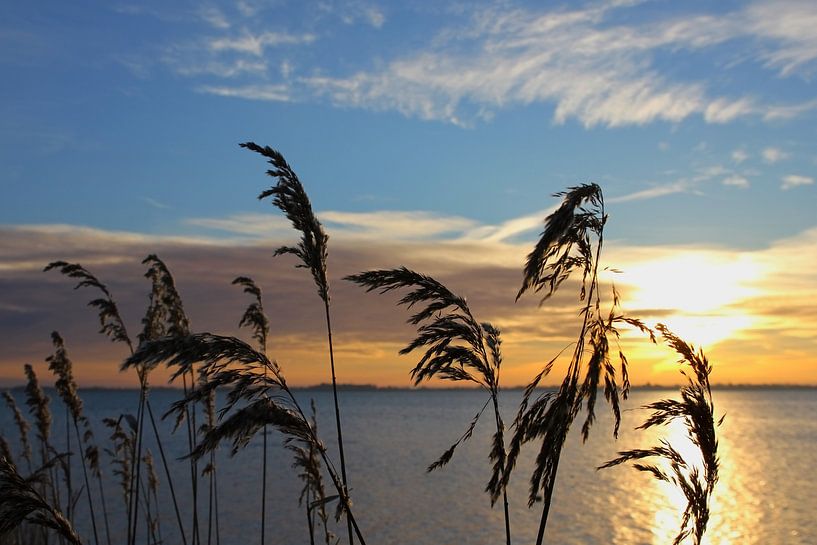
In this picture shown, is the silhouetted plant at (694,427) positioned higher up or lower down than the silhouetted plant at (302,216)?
lower down

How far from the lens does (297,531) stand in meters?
28.3

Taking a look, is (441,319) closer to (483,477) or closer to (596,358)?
(596,358)

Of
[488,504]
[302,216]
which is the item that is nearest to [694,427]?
[302,216]

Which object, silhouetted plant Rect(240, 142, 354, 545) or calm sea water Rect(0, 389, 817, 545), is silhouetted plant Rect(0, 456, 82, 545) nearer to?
silhouetted plant Rect(240, 142, 354, 545)

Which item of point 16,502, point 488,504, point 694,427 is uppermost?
point 694,427

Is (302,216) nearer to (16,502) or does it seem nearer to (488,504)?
(16,502)


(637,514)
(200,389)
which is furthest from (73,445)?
(200,389)

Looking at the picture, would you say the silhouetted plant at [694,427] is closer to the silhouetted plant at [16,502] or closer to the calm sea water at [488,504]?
the silhouetted plant at [16,502]

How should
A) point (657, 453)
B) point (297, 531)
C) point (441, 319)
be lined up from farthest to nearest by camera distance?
point (297, 531) → point (657, 453) → point (441, 319)

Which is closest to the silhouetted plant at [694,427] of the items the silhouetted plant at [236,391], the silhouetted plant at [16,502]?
the silhouetted plant at [236,391]

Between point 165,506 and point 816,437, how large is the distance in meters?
77.7

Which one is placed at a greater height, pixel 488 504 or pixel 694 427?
pixel 694 427

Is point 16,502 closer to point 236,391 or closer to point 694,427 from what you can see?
point 236,391

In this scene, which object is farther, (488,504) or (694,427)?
(488,504)
